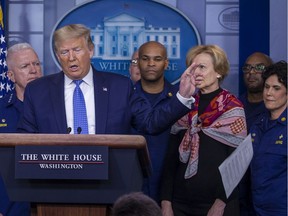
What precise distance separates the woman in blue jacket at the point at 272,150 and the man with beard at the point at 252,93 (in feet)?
0.85

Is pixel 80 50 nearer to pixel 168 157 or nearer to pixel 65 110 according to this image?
pixel 65 110

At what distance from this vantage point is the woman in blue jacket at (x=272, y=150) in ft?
14.1

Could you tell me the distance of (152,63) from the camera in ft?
16.5

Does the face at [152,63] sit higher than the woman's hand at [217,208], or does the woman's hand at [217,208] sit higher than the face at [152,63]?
the face at [152,63]

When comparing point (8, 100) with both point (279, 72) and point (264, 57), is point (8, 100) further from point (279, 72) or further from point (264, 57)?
point (264, 57)

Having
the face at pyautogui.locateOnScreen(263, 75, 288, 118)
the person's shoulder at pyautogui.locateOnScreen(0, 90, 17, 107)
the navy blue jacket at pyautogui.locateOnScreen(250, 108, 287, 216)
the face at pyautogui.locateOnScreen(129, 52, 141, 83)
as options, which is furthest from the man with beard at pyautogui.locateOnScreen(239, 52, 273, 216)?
the person's shoulder at pyautogui.locateOnScreen(0, 90, 17, 107)

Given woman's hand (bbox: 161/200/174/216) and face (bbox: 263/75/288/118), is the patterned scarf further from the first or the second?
face (bbox: 263/75/288/118)

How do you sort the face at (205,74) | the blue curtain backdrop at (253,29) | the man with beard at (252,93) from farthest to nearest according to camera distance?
the blue curtain backdrop at (253,29) → the man with beard at (252,93) → the face at (205,74)

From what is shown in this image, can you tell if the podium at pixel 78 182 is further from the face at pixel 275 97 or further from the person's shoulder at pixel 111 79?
the face at pixel 275 97

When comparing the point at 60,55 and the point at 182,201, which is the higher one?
the point at 60,55

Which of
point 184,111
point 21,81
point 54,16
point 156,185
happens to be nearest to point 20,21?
point 54,16

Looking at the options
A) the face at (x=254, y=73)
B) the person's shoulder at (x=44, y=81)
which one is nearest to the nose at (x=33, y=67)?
the person's shoulder at (x=44, y=81)

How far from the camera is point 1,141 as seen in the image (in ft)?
8.95

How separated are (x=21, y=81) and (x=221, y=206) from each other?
5.04 ft
